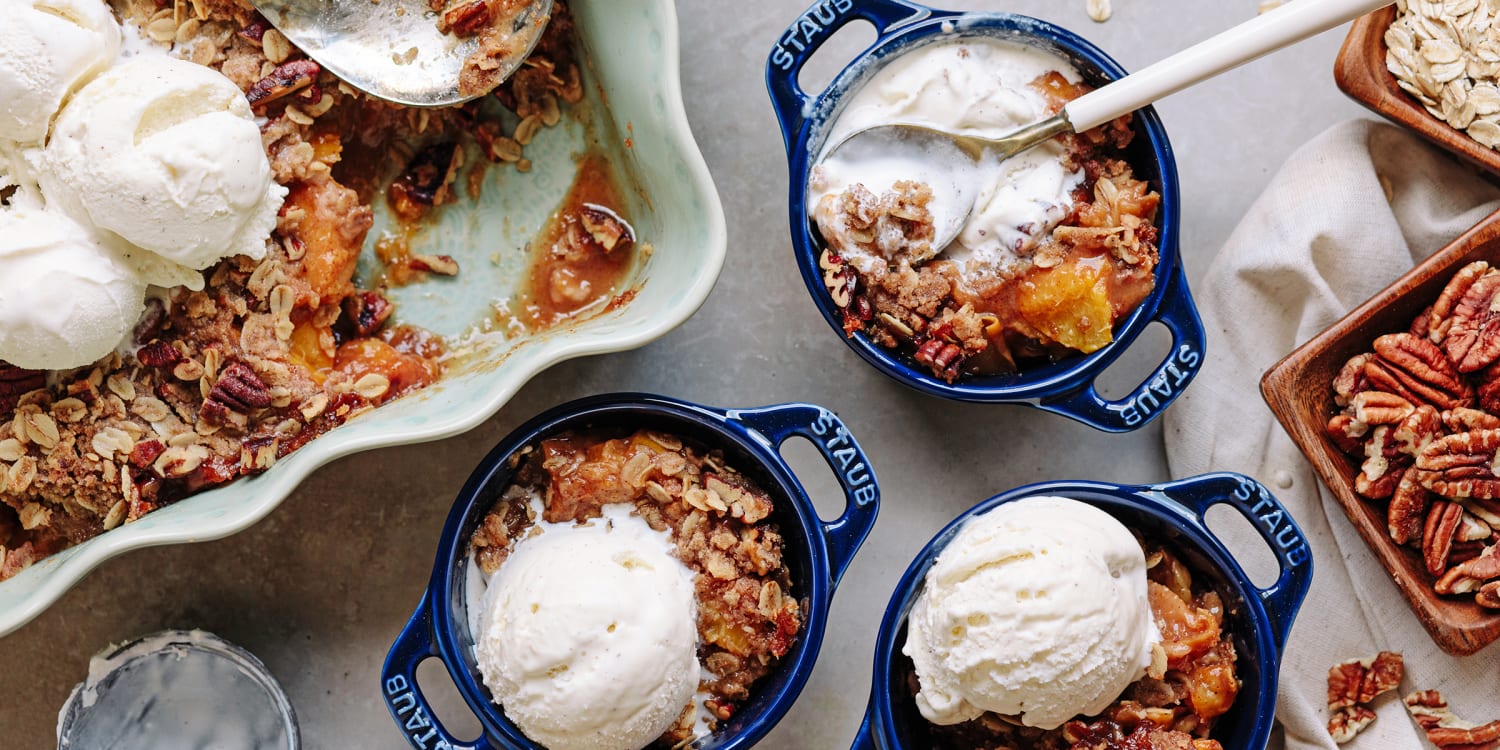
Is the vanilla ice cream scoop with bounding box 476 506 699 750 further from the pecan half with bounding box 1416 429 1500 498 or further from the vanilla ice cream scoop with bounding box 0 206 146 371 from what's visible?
the pecan half with bounding box 1416 429 1500 498

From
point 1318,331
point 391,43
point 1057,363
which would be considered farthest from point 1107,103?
point 391,43

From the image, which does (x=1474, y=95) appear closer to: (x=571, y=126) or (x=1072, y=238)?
(x=1072, y=238)

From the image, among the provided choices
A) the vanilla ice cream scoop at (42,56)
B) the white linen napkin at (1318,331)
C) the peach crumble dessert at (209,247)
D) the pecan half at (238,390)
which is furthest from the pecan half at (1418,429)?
the vanilla ice cream scoop at (42,56)

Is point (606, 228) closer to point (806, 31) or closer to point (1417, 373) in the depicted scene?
point (806, 31)

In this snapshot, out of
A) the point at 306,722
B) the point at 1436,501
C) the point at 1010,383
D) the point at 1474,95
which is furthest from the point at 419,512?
the point at 1474,95

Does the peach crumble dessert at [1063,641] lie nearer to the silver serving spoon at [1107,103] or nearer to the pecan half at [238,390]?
the silver serving spoon at [1107,103]

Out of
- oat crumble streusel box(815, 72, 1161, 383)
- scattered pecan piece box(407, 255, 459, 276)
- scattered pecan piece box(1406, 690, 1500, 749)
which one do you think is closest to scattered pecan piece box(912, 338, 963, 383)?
oat crumble streusel box(815, 72, 1161, 383)
